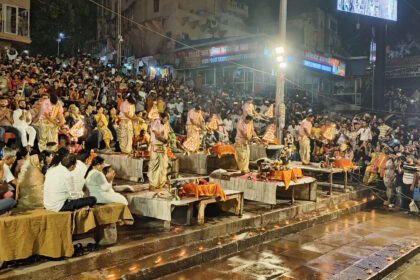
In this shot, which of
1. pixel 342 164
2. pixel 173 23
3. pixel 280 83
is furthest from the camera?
pixel 173 23

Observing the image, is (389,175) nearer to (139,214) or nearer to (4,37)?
(139,214)

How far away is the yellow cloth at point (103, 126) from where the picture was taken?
13.7m

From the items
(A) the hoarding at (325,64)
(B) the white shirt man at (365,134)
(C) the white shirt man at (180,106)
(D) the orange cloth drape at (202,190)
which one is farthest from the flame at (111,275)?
(A) the hoarding at (325,64)

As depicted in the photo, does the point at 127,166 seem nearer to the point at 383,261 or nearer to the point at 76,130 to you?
the point at 76,130

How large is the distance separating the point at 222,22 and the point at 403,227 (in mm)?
30032

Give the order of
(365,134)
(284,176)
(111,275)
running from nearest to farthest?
(111,275), (284,176), (365,134)

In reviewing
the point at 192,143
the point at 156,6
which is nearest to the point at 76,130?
the point at 192,143

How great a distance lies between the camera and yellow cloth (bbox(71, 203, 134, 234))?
614 centimetres

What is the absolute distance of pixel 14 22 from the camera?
934 inches

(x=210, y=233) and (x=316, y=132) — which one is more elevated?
(x=316, y=132)

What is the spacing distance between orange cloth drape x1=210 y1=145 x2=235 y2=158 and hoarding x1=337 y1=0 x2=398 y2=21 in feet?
44.5

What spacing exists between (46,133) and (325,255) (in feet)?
27.6

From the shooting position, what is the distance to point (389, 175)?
1298 cm

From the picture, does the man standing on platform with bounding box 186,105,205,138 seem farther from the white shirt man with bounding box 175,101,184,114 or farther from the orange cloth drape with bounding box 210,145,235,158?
the white shirt man with bounding box 175,101,184,114
